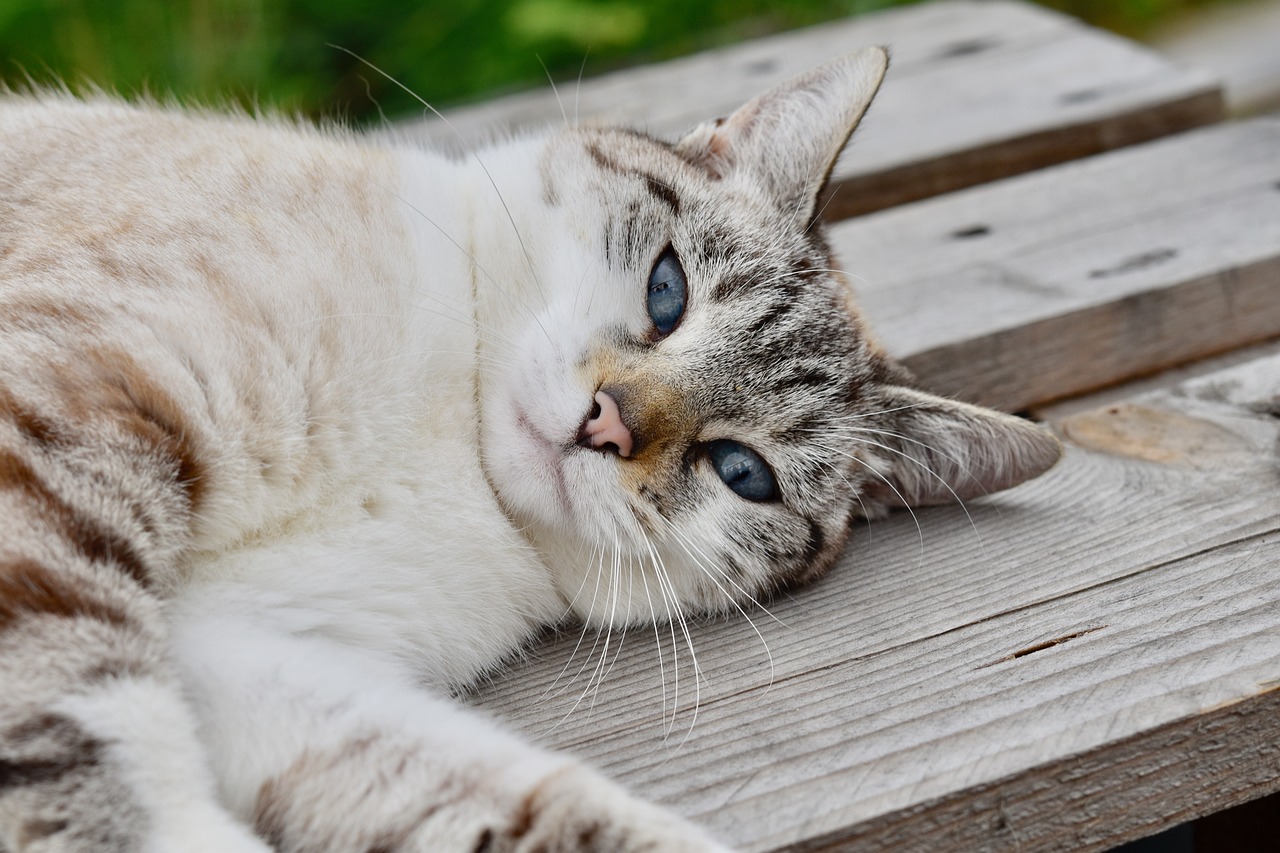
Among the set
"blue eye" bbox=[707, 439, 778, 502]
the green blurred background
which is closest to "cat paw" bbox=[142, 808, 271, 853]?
"blue eye" bbox=[707, 439, 778, 502]

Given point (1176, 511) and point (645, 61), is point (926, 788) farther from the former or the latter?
point (645, 61)

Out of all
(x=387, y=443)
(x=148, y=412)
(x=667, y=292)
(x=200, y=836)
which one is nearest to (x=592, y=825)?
(x=200, y=836)

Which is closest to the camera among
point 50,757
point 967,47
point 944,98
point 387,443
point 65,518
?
point 50,757

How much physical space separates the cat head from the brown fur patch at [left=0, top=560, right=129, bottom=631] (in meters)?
0.78

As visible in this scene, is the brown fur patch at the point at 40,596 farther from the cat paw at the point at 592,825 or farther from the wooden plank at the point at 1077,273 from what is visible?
the wooden plank at the point at 1077,273

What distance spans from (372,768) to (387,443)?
62cm

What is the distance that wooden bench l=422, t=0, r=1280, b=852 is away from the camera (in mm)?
1664

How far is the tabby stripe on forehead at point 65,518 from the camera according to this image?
1620 millimetres

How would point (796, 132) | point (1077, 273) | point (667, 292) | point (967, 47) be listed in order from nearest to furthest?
point (667, 292) → point (796, 132) → point (1077, 273) → point (967, 47)

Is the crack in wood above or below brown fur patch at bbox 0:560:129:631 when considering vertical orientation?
below

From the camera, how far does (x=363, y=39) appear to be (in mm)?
6344

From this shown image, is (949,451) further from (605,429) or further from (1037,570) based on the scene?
(605,429)

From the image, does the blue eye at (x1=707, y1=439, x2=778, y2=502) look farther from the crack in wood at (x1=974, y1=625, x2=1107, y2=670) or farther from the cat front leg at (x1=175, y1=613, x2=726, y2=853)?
the cat front leg at (x1=175, y1=613, x2=726, y2=853)

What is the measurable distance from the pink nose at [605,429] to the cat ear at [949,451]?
655 mm
